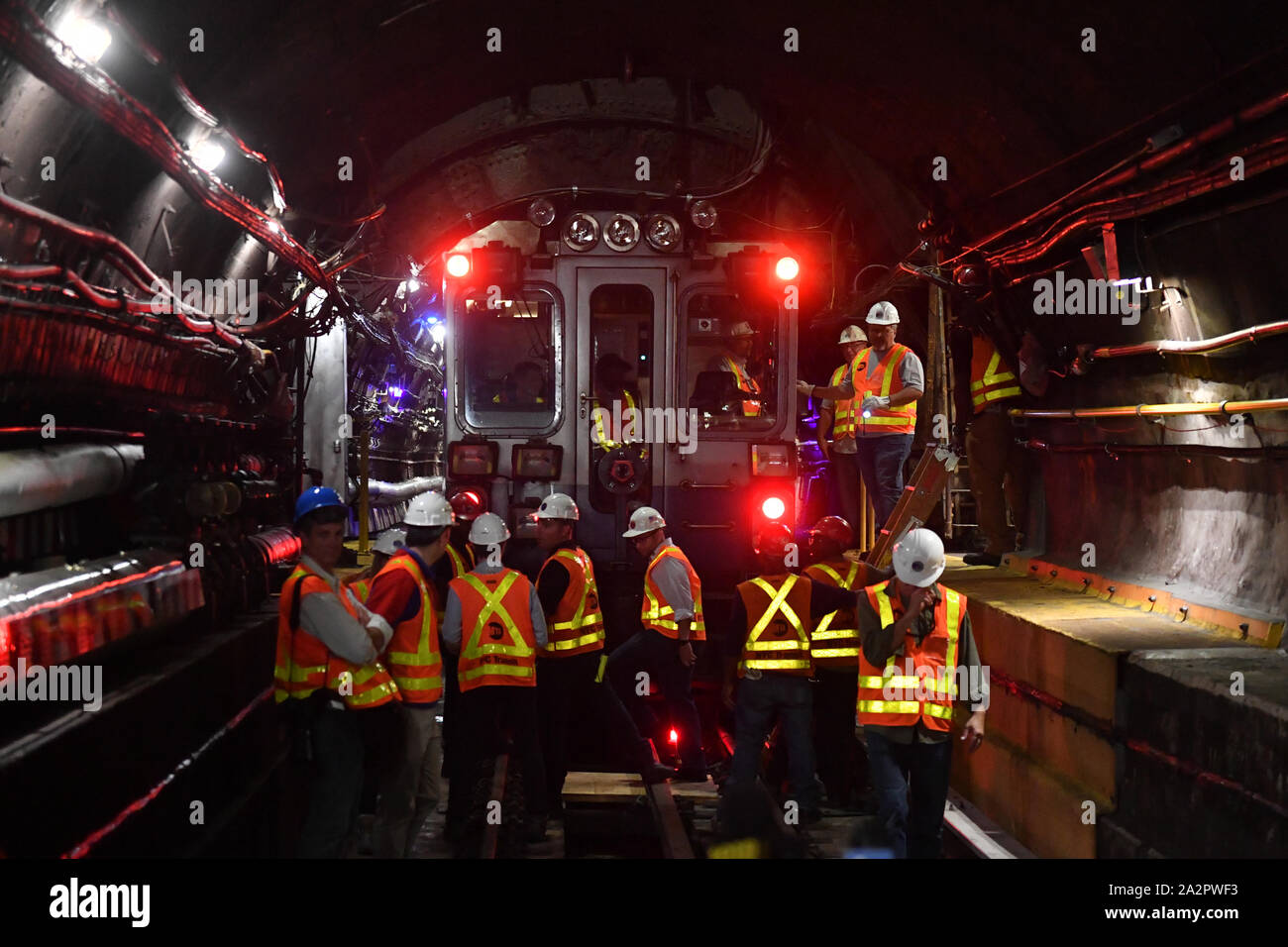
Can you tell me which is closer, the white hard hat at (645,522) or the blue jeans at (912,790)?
the blue jeans at (912,790)

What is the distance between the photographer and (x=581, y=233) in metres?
7.39

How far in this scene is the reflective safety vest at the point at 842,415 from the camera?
25.6 feet

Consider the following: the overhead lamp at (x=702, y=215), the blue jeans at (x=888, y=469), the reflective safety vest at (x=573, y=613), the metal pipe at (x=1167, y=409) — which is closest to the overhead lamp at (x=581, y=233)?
the overhead lamp at (x=702, y=215)

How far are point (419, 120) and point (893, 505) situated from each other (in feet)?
17.3

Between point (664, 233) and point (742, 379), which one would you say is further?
point (742, 379)

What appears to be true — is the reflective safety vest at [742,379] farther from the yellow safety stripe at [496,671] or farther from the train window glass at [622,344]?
the yellow safety stripe at [496,671]

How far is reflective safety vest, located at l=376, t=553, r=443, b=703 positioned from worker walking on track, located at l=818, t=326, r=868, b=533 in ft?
12.9

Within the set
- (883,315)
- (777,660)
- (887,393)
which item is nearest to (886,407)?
(887,393)

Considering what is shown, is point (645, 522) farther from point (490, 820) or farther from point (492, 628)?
point (490, 820)

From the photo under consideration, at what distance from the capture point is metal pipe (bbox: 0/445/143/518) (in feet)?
14.7

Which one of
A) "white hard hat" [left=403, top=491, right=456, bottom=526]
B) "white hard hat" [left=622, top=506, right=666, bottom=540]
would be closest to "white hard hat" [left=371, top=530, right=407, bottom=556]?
"white hard hat" [left=403, top=491, right=456, bottom=526]

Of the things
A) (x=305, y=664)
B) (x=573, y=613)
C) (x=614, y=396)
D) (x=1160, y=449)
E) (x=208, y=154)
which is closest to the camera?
(x=305, y=664)

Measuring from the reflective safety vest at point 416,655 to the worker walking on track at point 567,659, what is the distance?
3.39 feet

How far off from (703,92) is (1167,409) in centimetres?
571
